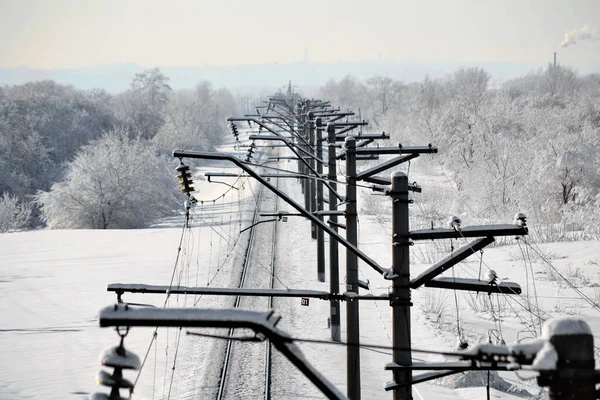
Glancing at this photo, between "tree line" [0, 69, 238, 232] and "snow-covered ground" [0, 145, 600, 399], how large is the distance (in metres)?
10.5

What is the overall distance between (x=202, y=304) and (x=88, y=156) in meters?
32.4

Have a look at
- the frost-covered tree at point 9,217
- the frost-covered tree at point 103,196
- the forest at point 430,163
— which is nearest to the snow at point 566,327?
the forest at point 430,163

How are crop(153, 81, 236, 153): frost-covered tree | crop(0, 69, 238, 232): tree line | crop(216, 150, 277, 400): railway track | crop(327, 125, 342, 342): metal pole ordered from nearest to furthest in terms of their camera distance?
crop(216, 150, 277, 400): railway track
crop(327, 125, 342, 342): metal pole
crop(0, 69, 238, 232): tree line
crop(153, 81, 236, 153): frost-covered tree

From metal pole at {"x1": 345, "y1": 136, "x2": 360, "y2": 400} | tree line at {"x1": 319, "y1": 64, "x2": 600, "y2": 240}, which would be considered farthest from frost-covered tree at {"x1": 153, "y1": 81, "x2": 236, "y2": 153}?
metal pole at {"x1": 345, "y1": 136, "x2": 360, "y2": 400}

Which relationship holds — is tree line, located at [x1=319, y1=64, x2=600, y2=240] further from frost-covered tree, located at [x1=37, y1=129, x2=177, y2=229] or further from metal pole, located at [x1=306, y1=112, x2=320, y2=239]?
frost-covered tree, located at [x1=37, y1=129, x2=177, y2=229]

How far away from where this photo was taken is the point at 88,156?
50.4m

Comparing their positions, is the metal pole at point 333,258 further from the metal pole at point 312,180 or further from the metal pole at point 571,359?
the metal pole at point 571,359

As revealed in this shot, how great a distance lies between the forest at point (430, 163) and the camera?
4150cm

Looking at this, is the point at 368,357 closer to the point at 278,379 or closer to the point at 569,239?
the point at 278,379

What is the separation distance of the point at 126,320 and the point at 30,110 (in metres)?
80.5

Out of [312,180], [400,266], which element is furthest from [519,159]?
[400,266]

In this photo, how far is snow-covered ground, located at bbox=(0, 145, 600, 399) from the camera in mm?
15195

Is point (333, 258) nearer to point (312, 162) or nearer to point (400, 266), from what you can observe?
point (400, 266)

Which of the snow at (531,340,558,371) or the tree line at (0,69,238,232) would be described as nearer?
the snow at (531,340,558,371)
